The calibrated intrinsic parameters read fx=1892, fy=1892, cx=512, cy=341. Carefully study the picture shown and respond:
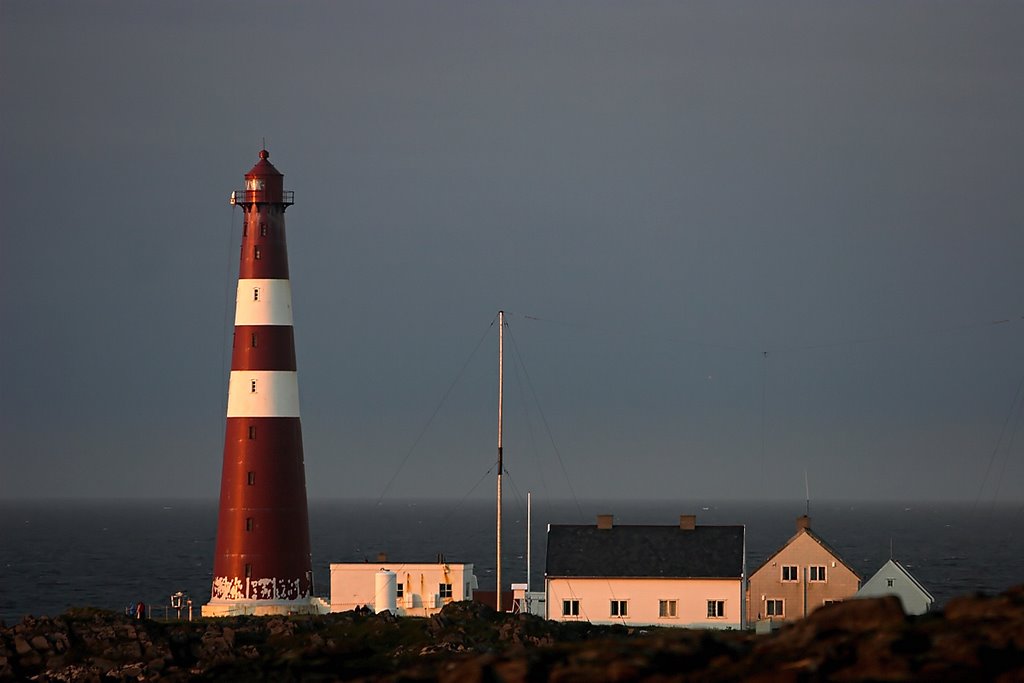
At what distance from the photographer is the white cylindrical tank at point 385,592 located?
7388 centimetres

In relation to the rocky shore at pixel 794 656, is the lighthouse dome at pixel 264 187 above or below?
above

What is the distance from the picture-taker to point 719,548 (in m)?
74.4

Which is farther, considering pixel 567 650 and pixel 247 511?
pixel 247 511

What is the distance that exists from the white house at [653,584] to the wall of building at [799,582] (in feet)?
5.05

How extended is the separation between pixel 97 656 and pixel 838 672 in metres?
34.4

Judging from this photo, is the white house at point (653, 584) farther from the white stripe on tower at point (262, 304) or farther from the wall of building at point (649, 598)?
the white stripe on tower at point (262, 304)

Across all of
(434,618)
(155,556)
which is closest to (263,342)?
(434,618)

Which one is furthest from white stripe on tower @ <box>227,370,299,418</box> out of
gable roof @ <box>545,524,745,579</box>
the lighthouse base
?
gable roof @ <box>545,524,745,579</box>

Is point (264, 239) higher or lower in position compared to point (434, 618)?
higher

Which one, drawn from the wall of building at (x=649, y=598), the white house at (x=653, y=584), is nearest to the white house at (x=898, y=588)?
the wall of building at (x=649, y=598)

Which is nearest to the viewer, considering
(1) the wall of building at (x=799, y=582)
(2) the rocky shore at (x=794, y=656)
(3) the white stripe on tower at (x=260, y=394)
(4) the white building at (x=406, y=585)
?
(2) the rocky shore at (x=794, y=656)

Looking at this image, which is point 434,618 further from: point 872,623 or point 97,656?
point 872,623

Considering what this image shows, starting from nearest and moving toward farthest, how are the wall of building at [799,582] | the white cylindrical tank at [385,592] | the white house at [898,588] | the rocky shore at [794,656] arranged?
the rocky shore at [794,656] < the white house at [898,588] < the white cylindrical tank at [385,592] < the wall of building at [799,582]

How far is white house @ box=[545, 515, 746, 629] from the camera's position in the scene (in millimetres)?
72938
